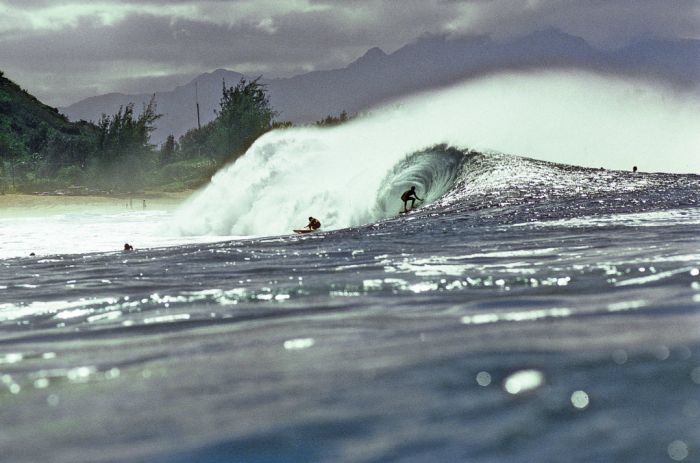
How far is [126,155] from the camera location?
83.4m

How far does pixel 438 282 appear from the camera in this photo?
278 inches

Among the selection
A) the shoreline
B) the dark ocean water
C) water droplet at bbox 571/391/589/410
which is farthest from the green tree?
water droplet at bbox 571/391/589/410

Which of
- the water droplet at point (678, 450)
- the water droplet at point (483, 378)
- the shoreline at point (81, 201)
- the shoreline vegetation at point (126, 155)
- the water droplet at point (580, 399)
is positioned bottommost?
the water droplet at point (678, 450)

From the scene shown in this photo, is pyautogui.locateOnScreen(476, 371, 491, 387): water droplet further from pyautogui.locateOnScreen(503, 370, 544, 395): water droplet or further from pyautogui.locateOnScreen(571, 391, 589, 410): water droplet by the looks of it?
pyautogui.locateOnScreen(571, 391, 589, 410): water droplet

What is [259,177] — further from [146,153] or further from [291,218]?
[146,153]

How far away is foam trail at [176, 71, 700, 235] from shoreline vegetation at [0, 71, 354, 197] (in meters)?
34.4

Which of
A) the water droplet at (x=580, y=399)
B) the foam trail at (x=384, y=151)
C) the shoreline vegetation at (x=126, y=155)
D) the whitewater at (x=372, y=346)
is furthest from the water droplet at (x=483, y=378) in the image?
the shoreline vegetation at (x=126, y=155)

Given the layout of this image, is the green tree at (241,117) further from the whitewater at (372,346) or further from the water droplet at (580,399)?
the water droplet at (580,399)

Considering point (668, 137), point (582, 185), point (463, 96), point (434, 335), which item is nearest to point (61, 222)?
point (463, 96)

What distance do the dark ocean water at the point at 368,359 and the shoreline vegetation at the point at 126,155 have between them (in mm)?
65856

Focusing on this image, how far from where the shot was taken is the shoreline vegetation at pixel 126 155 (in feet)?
261

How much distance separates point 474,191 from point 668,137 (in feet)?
92.4

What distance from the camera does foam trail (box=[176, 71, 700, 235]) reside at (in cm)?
3053

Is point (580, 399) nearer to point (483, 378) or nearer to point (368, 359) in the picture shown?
point (483, 378)
